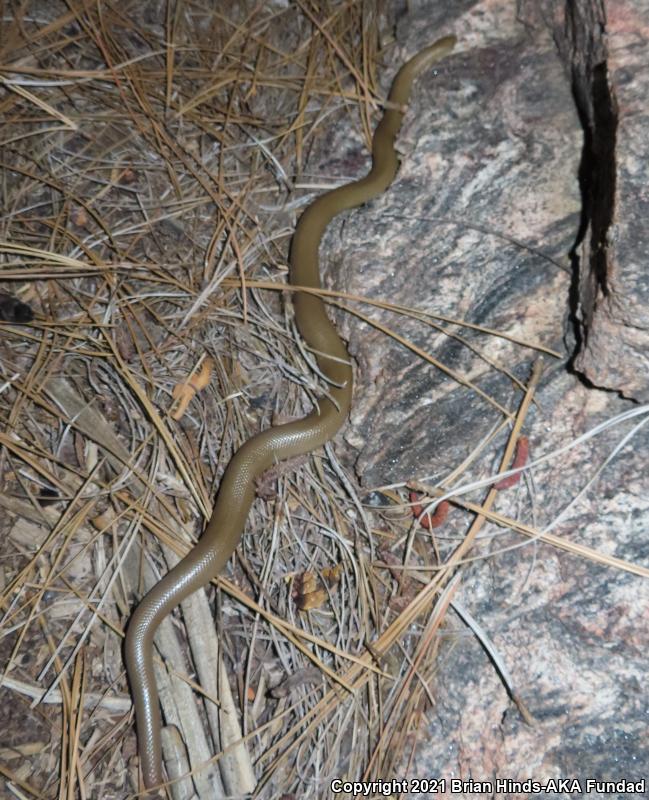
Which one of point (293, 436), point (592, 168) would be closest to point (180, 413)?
point (293, 436)

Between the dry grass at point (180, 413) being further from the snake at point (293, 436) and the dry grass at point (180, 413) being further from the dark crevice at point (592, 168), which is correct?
the dark crevice at point (592, 168)

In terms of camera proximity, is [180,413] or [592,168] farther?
[180,413]

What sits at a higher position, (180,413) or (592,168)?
(592,168)

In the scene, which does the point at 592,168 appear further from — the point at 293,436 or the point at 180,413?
the point at 180,413

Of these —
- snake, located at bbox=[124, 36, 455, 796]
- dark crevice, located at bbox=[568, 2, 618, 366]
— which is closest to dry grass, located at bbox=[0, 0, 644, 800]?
snake, located at bbox=[124, 36, 455, 796]

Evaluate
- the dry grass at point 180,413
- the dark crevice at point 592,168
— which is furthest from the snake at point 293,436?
the dark crevice at point 592,168

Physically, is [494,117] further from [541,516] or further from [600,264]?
[541,516]

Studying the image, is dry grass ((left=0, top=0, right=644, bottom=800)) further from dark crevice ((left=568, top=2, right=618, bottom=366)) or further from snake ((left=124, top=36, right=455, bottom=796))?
dark crevice ((left=568, top=2, right=618, bottom=366))
